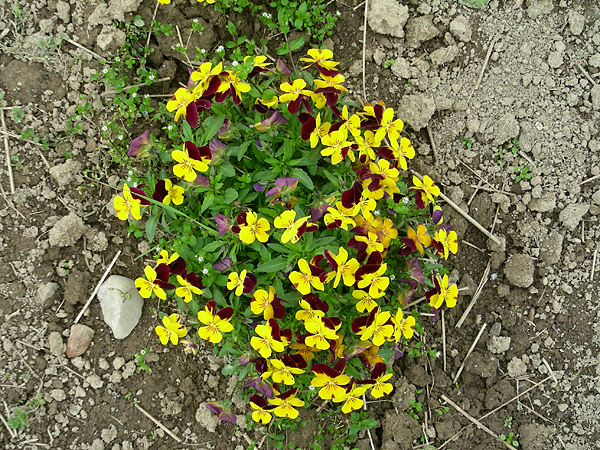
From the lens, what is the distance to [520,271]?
4480 millimetres

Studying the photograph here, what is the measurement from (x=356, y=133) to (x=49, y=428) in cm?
338

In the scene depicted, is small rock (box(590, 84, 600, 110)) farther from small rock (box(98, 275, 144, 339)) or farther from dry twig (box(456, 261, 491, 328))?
small rock (box(98, 275, 144, 339))

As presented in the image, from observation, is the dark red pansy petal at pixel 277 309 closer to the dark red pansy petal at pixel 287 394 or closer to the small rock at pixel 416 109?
the dark red pansy petal at pixel 287 394

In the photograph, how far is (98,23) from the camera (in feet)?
14.0

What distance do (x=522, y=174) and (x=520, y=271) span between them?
88cm

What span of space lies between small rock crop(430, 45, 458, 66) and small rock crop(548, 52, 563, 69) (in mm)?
839

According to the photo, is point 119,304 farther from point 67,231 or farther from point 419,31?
point 419,31

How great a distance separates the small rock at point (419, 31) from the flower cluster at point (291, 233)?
1322 millimetres

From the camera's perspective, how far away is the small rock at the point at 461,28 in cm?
460

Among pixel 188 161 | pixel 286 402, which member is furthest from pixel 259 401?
pixel 188 161

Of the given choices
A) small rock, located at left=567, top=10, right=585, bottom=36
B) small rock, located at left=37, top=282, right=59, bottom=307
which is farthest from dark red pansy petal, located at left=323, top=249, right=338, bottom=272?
small rock, located at left=567, top=10, right=585, bottom=36

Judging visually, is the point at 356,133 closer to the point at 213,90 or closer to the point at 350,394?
the point at 213,90

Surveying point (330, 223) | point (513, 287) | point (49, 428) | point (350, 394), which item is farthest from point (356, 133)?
point (49, 428)

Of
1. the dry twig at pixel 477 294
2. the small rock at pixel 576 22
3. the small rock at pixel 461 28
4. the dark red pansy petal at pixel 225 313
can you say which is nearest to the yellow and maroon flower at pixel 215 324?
the dark red pansy petal at pixel 225 313
